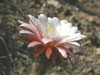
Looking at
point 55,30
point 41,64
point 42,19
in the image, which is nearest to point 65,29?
point 55,30

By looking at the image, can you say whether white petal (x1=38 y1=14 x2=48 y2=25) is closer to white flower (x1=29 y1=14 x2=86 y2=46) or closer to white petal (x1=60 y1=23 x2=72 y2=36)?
white flower (x1=29 y1=14 x2=86 y2=46)

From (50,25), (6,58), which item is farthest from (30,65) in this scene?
(50,25)

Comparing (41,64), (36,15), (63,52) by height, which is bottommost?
(36,15)

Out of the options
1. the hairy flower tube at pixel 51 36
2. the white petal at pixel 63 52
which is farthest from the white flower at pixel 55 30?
the white petal at pixel 63 52

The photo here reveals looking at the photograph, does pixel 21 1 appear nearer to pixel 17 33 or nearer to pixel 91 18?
pixel 17 33

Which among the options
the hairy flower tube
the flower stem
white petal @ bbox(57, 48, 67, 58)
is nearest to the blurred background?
the flower stem

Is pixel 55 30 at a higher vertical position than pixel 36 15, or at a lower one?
higher

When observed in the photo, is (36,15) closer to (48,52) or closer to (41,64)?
(41,64)
